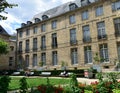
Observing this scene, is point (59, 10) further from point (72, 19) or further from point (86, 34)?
point (86, 34)

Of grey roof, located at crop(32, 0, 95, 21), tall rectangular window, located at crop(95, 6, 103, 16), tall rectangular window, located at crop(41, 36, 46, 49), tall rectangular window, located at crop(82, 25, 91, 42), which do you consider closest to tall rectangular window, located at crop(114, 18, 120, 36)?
tall rectangular window, located at crop(95, 6, 103, 16)

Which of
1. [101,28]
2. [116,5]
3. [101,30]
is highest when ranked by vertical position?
[116,5]

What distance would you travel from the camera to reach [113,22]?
26.3m

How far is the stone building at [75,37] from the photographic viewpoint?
26.4 m

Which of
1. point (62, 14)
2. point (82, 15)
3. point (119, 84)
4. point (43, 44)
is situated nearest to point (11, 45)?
point (43, 44)

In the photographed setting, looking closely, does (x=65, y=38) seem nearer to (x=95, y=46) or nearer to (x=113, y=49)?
(x=95, y=46)

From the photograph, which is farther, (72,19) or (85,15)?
(72,19)

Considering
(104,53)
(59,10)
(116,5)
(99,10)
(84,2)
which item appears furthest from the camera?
(59,10)

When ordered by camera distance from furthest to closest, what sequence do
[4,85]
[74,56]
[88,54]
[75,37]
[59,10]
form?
[59,10] → [75,37] → [74,56] → [88,54] → [4,85]

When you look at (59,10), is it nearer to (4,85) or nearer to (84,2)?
(84,2)

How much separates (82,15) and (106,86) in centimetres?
2392

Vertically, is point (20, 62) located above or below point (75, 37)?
below

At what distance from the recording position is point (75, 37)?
101 ft

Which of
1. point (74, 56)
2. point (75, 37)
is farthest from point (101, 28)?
point (74, 56)
